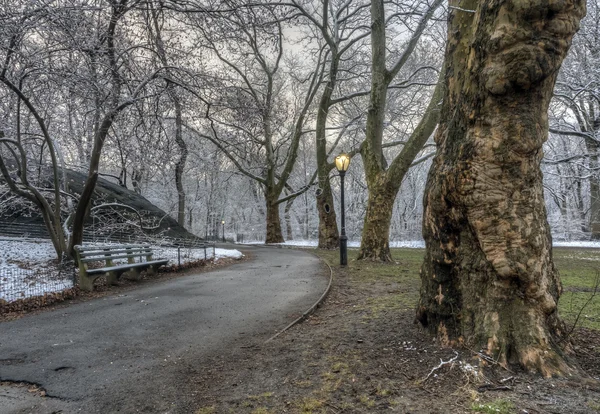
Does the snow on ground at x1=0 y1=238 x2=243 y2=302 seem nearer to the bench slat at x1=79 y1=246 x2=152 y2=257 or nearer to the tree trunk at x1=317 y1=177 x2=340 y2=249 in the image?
the bench slat at x1=79 y1=246 x2=152 y2=257

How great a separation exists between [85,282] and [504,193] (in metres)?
Answer: 7.40

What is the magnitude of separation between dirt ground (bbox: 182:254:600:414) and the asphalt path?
0.37m

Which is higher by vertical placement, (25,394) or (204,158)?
(204,158)

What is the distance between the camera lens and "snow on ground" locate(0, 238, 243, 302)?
6641 millimetres

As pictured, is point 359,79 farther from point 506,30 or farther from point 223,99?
point 506,30

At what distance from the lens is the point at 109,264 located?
768 centimetres

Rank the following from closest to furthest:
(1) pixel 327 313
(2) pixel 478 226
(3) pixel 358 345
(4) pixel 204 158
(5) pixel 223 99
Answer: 1. (2) pixel 478 226
2. (3) pixel 358 345
3. (1) pixel 327 313
4. (5) pixel 223 99
5. (4) pixel 204 158

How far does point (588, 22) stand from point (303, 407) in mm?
15634

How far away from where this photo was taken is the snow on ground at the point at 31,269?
6.64 m

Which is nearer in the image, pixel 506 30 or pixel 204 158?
pixel 506 30

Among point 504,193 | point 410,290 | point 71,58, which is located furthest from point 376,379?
point 71,58

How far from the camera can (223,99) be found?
24.2 feet

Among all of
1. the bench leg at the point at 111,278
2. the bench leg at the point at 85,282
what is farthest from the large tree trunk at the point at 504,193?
the bench leg at the point at 111,278

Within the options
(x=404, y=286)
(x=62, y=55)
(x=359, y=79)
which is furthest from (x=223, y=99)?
(x=359, y=79)
